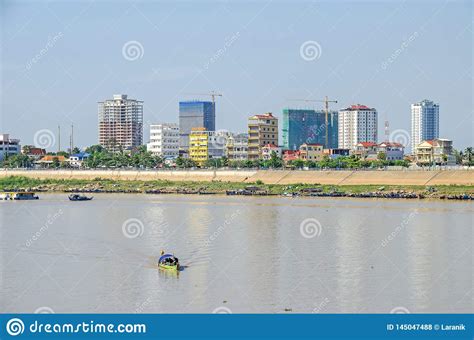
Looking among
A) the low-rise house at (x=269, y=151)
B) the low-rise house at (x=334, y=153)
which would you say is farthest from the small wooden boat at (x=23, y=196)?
the low-rise house at (x=334, y=153)

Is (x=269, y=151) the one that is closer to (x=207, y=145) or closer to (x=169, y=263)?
(x=207, y=145)

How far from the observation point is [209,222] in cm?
3375

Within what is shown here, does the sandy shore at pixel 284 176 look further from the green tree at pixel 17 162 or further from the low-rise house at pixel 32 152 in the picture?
the low-rise house at pixel 32 152

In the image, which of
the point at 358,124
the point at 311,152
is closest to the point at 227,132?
the point at 311,152

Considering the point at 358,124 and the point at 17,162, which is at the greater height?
the point at 358,124

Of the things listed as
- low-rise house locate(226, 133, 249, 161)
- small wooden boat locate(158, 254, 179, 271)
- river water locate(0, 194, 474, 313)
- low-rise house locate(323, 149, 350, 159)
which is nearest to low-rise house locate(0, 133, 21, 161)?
low-rise house locate(226, 133, 249, 161)

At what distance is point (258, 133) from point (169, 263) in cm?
Answer: 6566

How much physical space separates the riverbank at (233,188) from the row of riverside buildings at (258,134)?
1765 cm

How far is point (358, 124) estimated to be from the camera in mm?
127938

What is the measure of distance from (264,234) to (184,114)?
348 ft

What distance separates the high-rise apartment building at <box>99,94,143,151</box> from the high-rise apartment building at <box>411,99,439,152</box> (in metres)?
42.0

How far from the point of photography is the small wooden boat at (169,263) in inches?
853
